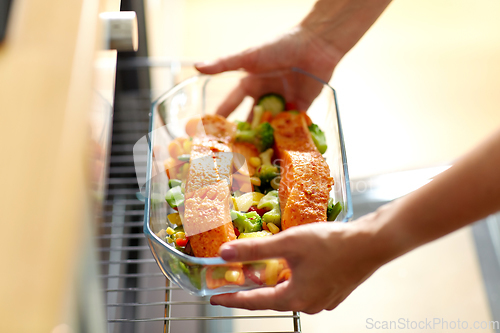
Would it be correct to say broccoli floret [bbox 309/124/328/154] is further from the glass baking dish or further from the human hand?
the human hand

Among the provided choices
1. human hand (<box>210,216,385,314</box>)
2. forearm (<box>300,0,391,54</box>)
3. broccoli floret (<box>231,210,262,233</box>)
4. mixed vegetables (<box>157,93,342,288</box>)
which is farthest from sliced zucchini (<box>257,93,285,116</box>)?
human hand (<box>210,216,385,314</box>)

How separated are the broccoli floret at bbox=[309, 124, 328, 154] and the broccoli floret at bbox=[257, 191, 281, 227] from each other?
15 centimetres

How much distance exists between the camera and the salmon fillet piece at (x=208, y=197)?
2.00 feet

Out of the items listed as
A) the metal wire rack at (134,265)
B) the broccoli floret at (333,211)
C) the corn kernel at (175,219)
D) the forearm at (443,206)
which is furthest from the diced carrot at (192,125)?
the forearm at (443,206)

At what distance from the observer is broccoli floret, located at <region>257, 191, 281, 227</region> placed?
2.21 ft

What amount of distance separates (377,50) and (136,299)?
1.37 meters

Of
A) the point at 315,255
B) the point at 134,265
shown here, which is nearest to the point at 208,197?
the point at 315,255

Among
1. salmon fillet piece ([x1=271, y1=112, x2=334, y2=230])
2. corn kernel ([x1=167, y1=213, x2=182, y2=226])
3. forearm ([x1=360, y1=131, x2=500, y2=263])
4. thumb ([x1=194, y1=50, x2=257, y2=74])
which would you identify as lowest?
forearm ([x1=360, y1=131, x2=500, y2=263])

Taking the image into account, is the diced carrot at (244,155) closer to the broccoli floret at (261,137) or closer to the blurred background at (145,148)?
the broccoli floret at (261,137)

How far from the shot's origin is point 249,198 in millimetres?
698

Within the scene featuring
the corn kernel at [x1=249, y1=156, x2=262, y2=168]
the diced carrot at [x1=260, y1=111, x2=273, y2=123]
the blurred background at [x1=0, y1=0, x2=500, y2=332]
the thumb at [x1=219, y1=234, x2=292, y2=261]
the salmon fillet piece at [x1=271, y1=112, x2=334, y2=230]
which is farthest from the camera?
the diced carrot at [x1=260, y1=111, x2=273, y2=123]

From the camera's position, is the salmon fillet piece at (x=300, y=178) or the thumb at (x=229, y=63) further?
the thumb at (x=229, y=63)

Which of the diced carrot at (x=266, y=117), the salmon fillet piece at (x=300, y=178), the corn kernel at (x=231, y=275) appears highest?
the diced carrot at (x=266, y=117)

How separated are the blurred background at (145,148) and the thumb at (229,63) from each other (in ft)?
0.42
